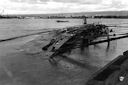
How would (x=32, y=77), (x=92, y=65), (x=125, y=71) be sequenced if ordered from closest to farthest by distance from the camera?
1. (x=125, y=71)
2. (x=32, y=77)
3. (x=92, y=65)

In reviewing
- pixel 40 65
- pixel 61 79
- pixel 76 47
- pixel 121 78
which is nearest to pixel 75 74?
pixel 61 79

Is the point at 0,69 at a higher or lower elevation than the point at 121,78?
lower

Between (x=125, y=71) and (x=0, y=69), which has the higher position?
(x=125, y=71)

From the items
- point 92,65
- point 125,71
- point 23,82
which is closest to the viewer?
point 125,71

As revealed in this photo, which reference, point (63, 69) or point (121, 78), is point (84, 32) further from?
point (121, 78)

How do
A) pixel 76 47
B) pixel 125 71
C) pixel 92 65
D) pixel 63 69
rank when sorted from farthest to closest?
pixel 76 47 → pixel 92 65 → pixel 63 69 → pixel 125 71

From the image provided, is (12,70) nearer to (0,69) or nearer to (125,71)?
(0,69)

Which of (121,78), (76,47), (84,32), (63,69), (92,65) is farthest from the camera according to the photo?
(84,32)

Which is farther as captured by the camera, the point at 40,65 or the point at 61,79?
the point at 40,65

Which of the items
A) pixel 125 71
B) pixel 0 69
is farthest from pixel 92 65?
pixel 0 69
